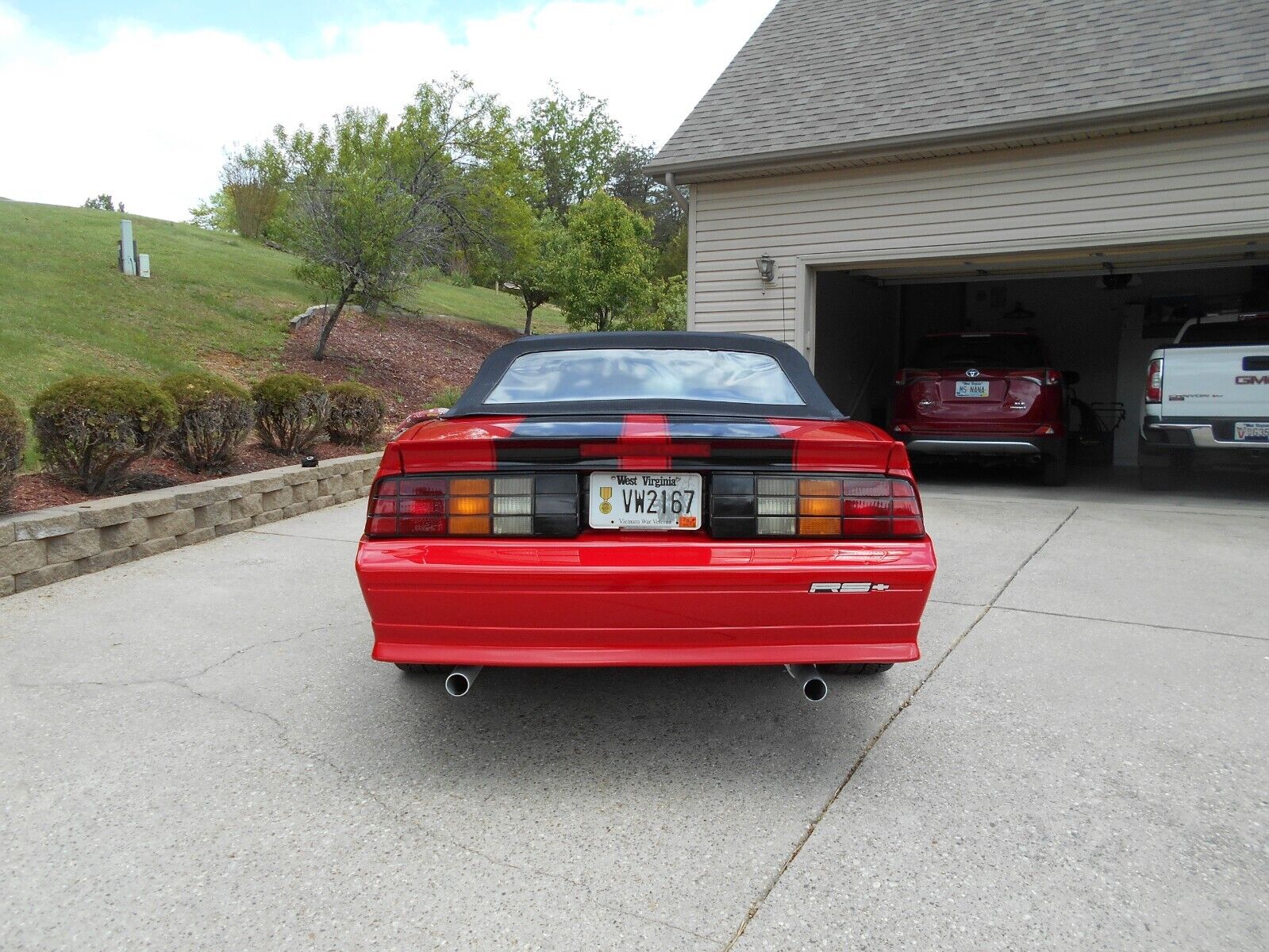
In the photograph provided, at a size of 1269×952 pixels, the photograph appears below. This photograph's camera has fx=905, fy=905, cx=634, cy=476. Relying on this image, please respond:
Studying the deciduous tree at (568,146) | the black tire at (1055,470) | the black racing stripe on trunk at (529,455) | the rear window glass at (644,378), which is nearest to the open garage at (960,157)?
the black tire at (1055,470)

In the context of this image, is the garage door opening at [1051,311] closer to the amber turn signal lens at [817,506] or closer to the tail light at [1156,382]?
the tail light at [1156,382]

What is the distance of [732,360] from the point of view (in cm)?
388

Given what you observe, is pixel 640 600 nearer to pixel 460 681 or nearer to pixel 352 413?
pixel 460 681

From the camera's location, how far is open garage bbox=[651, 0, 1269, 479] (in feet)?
26.3

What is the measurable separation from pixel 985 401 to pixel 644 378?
239 inches

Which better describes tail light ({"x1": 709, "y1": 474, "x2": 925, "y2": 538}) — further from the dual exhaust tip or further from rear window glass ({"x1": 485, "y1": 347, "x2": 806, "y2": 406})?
rear window glass ({"x1": 485, "y1": 347, "x2": 806, "y2": 406})

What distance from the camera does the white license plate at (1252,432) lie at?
7.79 metres

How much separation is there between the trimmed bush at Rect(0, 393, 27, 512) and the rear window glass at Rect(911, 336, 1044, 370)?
7.56 metres

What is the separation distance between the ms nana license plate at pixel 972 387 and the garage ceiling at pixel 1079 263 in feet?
4.49

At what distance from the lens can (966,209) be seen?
8.97m

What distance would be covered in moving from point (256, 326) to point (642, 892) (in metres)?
14.5

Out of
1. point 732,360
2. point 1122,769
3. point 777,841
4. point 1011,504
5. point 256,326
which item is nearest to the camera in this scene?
point 777,841

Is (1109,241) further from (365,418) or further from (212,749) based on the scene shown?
(212,749)

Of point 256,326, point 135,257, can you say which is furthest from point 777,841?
point 135,257
